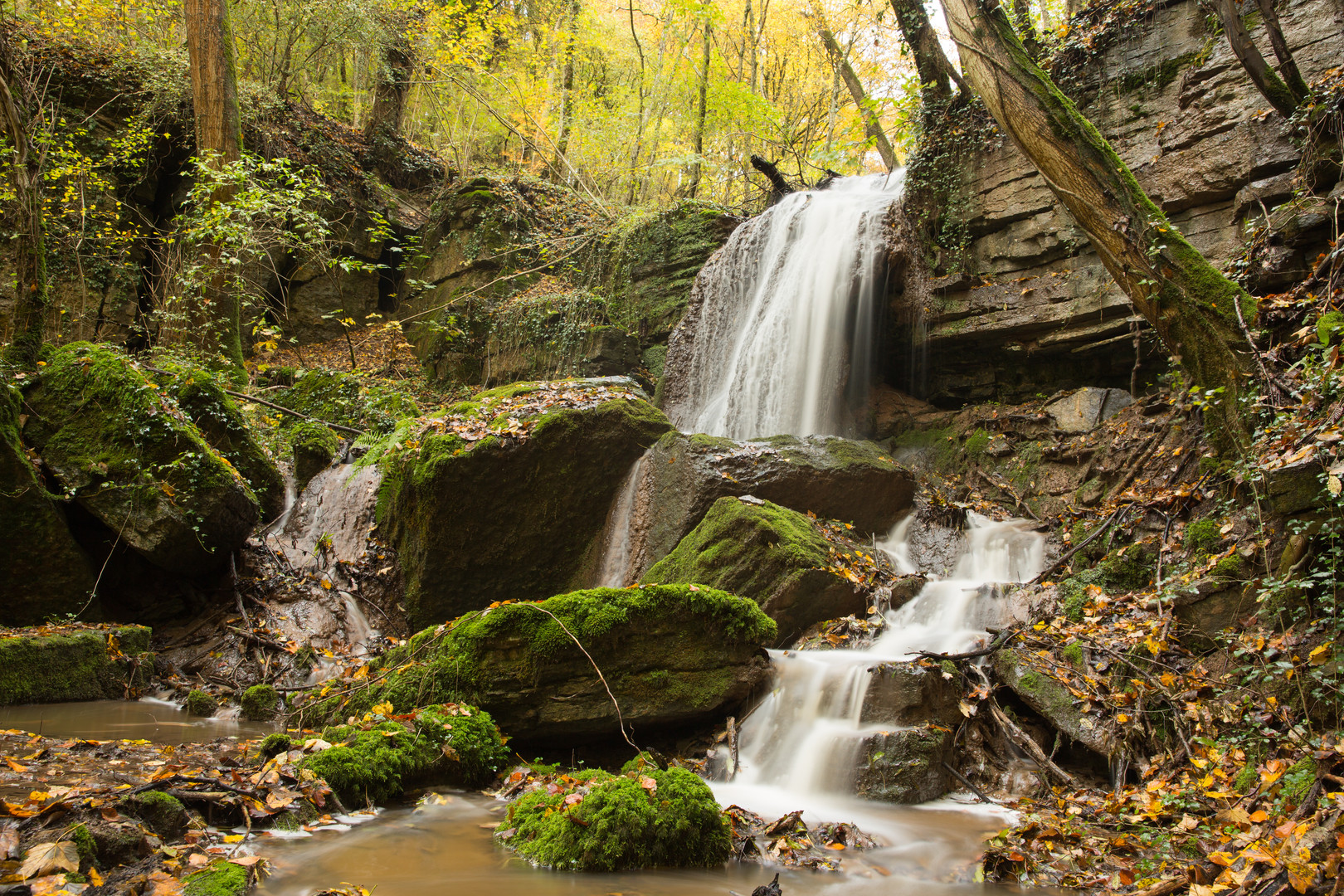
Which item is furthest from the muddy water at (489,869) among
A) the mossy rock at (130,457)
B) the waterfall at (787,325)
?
the waterfall at (787,325)

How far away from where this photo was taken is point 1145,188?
914cm

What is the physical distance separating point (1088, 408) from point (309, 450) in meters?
10.8

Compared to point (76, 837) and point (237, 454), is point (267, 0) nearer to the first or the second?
point (237, 454)

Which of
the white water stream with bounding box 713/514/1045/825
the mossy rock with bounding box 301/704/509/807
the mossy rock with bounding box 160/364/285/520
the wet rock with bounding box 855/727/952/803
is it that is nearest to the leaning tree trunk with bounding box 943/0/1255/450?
the white water stream with bounding box 713/514/1045/825

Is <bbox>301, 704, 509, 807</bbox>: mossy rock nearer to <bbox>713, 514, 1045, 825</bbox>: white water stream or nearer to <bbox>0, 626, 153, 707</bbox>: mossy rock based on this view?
<bbox>713, 514, 1045, 825</bbox>: white water stream

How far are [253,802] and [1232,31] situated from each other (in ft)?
30.8

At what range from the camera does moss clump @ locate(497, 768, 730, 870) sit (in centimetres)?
307

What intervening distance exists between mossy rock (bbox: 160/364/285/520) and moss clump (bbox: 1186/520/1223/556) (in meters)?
9.62

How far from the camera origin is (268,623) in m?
7.62

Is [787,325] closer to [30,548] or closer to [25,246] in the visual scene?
[25,246]

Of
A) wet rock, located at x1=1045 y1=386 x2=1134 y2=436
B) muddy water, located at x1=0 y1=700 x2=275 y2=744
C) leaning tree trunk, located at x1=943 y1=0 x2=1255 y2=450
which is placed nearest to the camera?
muddy water, located at x1=0 y1=700 x2=275 y2=744

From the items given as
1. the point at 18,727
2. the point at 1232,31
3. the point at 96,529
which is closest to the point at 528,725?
the point at 18,727

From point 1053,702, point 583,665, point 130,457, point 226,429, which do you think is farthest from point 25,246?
point 1053,702

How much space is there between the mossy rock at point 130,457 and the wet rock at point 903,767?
6.78m
